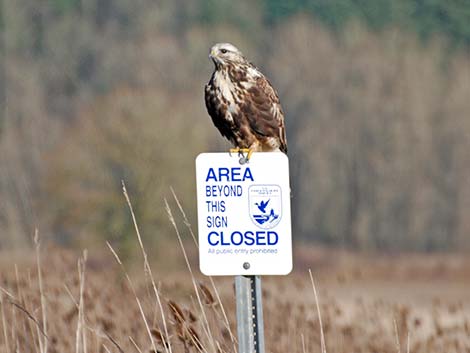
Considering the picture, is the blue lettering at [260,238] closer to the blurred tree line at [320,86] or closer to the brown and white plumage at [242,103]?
the brown and white plumage at [242,103]

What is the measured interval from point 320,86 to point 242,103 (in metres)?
53.9

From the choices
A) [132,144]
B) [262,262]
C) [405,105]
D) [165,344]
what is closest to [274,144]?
[165,344]

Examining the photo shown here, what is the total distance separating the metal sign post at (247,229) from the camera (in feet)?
15.3

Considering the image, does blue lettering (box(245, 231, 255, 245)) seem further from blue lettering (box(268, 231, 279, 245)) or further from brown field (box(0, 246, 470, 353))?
brown field (box(0, 246, 470, 353))

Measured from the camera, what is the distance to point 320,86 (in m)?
60.4

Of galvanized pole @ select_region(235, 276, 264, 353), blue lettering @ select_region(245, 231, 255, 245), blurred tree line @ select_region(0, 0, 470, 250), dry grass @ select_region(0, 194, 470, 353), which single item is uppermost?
blurred tree line @ select_region(0, 0, 470, 250)

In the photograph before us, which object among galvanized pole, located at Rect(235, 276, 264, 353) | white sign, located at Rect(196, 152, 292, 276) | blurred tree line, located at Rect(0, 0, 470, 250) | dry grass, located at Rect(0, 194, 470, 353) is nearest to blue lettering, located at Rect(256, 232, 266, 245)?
white sign, located at Rect(196, 152, 292, 276)

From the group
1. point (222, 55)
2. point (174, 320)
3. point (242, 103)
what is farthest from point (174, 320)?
point (222, 55)

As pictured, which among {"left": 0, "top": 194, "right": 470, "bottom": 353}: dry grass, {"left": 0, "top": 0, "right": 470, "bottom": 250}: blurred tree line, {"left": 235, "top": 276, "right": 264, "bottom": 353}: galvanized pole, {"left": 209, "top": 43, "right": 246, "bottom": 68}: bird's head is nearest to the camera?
{"left": 235, "top": 276, "right": 264, "bottom": 353}: galvanized pole

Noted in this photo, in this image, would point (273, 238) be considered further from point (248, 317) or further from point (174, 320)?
point (174, 320)

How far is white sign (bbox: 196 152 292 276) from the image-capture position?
466cm

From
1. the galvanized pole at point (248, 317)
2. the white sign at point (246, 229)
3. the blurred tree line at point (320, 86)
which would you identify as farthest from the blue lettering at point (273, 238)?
the blurred tree line at point (320, 86)

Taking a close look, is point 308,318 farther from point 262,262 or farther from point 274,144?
point 262,262

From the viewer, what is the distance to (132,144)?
1342 inches
